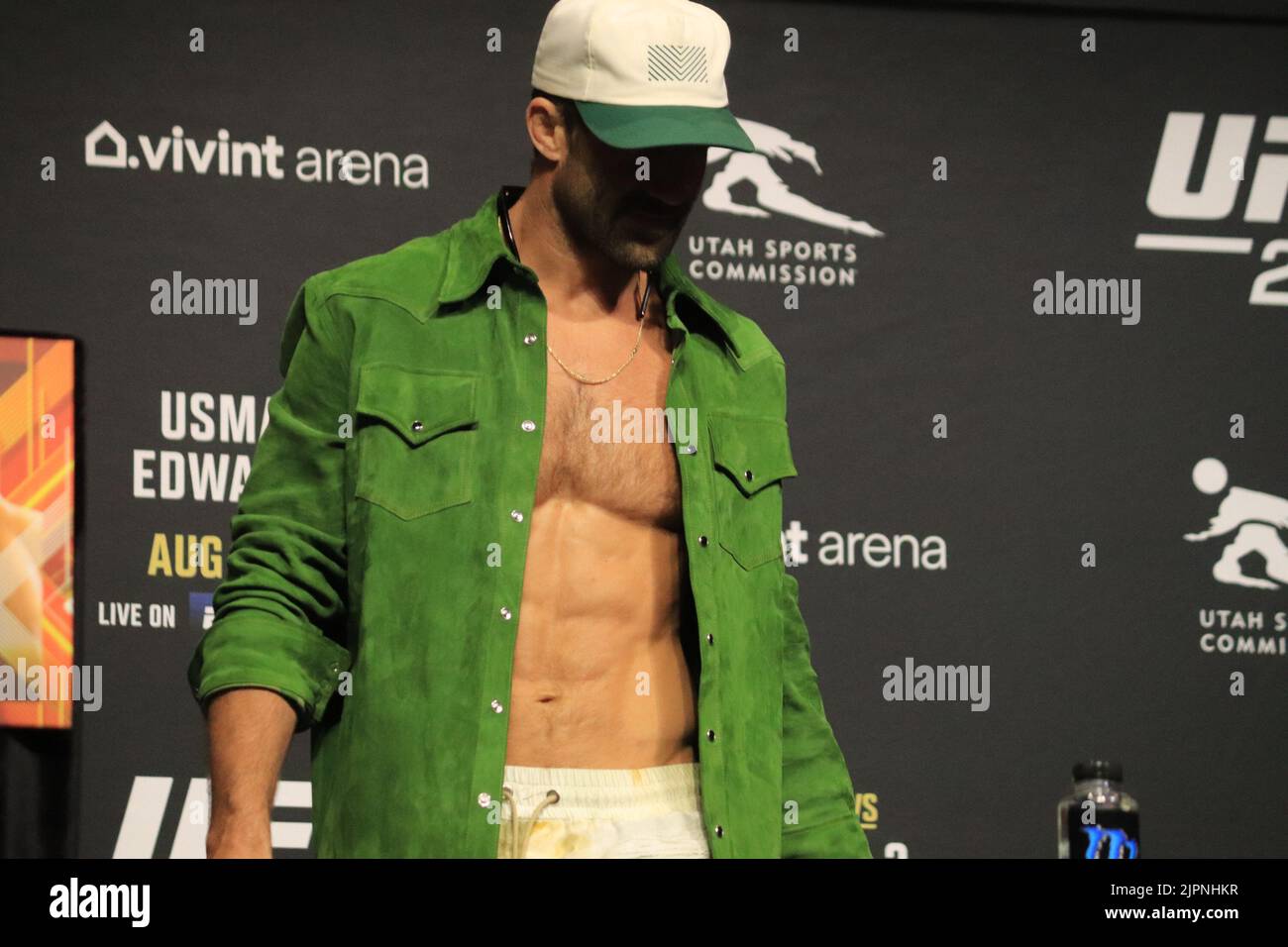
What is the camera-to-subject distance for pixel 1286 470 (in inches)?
167

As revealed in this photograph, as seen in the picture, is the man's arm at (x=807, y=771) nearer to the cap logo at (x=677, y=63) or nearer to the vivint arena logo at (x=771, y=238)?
the cap logo at (x=677, y=63)

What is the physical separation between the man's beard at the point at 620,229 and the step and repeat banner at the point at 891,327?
163 centimetres

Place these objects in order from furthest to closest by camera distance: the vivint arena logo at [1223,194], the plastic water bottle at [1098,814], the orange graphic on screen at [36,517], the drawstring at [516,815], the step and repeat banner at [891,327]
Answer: the vivint arena logo at [1223,194] < the plastic water bottle at [1098,814] < the step and repeat banner at [891,327] < the orange graphic on screen at [36,517] < the drawstring at [516,815]

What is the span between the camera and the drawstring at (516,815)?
2.12 metres

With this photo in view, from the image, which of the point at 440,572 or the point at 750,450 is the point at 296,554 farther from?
the point at 750,450

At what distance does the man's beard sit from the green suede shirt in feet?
0.36

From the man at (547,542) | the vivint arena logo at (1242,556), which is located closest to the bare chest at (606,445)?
the man at (547,542)

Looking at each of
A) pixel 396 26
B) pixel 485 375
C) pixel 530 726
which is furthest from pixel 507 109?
pixel 530 726

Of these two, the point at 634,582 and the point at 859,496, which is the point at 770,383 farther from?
the point at 859,496

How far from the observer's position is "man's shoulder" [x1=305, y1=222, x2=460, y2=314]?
2.28m

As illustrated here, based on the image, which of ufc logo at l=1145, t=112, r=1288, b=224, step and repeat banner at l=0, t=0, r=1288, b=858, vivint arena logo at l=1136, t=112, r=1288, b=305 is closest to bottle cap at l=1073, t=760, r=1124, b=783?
step and repeat banner at l=0, t=0, r=1288, b=858

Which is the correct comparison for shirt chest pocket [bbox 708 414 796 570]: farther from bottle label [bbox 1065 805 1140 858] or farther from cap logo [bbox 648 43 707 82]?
bottle label [bbox 1065 805 1140 858]

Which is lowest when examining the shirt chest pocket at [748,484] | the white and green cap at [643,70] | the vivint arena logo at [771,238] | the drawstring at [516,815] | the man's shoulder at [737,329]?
the drawstring at [516,815]

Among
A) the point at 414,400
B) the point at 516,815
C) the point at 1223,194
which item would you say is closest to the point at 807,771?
the point at 516,815
